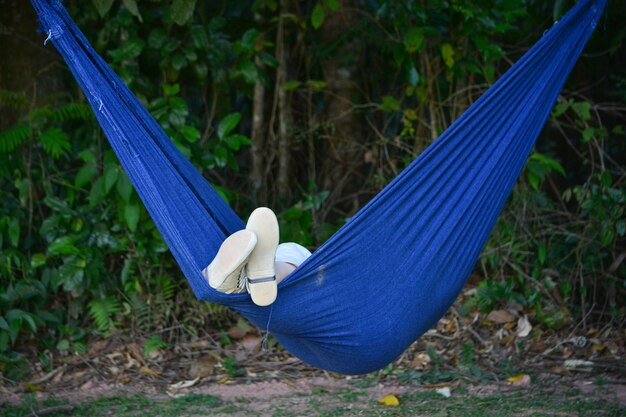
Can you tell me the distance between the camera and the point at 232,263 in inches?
75.7

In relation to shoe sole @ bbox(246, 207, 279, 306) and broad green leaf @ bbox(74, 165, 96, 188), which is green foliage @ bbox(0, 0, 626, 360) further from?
shoe sole @ bbox(246, 207, 279, 306)

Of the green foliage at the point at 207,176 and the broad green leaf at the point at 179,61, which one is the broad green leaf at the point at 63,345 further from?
the broad green leaf at the point at 179,61

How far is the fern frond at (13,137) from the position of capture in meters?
3.13

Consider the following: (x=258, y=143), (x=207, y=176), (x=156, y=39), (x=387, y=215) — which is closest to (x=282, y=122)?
(x=258, y=143)

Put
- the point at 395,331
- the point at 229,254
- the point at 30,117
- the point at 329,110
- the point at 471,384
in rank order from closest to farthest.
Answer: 1. the point at 229,254
2. the point at 395,331
3. the point at 471,384
4. the point at 30,117
5. the point at 329,110

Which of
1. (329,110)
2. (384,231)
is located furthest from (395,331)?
(329,110)

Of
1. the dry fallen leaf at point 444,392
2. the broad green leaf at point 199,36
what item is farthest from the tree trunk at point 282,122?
the dry fallen leaf at point 444,392

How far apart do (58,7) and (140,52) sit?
46.9 inches

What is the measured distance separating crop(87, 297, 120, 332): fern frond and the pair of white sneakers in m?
1.53

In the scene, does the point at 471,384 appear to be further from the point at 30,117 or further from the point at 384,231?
the point at 30,117

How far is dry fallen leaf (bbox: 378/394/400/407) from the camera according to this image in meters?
2.74

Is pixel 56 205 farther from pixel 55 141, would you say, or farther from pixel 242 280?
pixel 242 280

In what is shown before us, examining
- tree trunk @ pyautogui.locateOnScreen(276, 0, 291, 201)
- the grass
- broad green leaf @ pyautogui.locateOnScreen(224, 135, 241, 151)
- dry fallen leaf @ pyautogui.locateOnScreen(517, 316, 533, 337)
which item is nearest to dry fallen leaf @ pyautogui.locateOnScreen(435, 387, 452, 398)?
the grass

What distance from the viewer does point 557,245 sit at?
356 centimetres
